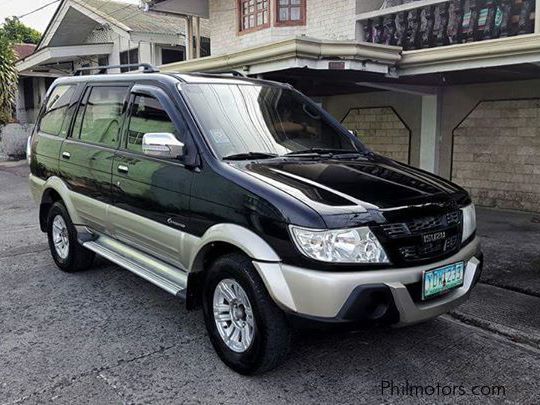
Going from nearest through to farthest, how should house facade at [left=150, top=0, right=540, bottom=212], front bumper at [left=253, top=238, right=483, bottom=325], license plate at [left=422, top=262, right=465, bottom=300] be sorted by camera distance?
1. front bumper at [left=253, top=238, right=483, bottom=325]
2. license plate at [left=422, top=262, right=465, bottom=300]
3. house facade at [left=150, top=0, right=540, bottom=212]

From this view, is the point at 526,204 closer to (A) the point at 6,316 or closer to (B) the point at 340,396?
(B) the point at 340,396

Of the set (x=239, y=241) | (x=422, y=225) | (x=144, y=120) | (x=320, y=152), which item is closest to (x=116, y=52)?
(x=144, y=120)

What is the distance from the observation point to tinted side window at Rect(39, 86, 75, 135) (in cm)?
564

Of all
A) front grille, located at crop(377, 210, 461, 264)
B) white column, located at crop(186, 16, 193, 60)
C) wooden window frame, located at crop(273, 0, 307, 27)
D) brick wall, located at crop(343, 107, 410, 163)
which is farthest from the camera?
white column, located at crop(186, 16, 193, 60)

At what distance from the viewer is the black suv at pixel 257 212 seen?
9.75 feet

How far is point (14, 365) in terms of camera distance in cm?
359

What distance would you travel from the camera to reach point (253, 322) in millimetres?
3252

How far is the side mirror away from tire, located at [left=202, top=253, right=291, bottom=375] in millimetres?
840

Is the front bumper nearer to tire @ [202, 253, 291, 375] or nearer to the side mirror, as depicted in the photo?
tire @ [202, 253, 291, 375]

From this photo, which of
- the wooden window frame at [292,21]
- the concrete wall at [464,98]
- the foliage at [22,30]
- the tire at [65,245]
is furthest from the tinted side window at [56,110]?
the foliage at [22,30]

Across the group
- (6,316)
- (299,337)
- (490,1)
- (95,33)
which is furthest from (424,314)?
(95,33)

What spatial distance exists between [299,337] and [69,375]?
1651 millimetres

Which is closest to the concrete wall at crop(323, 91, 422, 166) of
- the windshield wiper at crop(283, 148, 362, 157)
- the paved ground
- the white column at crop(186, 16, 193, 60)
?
the white column at crop(186, 16, 193, 60)

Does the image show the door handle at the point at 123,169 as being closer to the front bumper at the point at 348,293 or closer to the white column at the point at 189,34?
the front bumper at the point at 348,293
